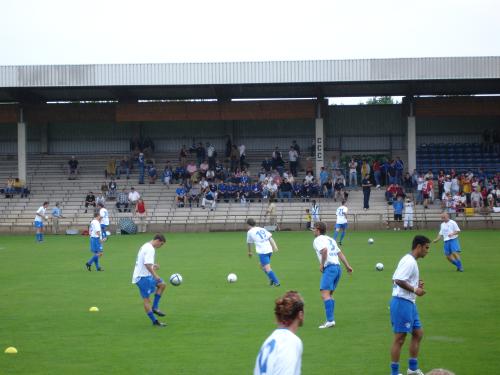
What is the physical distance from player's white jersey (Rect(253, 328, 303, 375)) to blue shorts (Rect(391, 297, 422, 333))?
5195mm

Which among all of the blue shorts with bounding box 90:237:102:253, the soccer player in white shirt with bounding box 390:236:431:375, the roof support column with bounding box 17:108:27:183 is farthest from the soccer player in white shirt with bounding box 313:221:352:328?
the roof support column with bounding box 17:108:27:183

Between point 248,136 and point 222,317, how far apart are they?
40.0 m

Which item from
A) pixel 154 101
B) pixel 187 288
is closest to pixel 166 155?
pixel 154 101

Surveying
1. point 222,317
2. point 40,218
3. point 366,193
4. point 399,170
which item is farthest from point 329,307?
point 399,170

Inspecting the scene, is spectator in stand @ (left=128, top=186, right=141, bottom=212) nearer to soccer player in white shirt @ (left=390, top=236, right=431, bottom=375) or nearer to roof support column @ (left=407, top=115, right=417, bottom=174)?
roof support column @ (left=407, top=115, right=417, bottom=174)

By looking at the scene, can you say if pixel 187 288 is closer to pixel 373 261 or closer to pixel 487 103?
pixel 373 261

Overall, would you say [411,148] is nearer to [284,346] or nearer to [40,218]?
[40,218]

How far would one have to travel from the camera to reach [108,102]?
2154 inches

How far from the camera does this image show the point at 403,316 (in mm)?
10961

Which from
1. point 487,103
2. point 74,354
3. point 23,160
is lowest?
point 74,354

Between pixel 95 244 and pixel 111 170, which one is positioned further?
pixel 111 170

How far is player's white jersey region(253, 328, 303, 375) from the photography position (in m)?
5.96

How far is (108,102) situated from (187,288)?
1433 inches

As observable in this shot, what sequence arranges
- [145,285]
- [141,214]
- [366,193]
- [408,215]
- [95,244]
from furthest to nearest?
[366,193]
[141,214]
[408,215]
[95,244]
[145,285]
